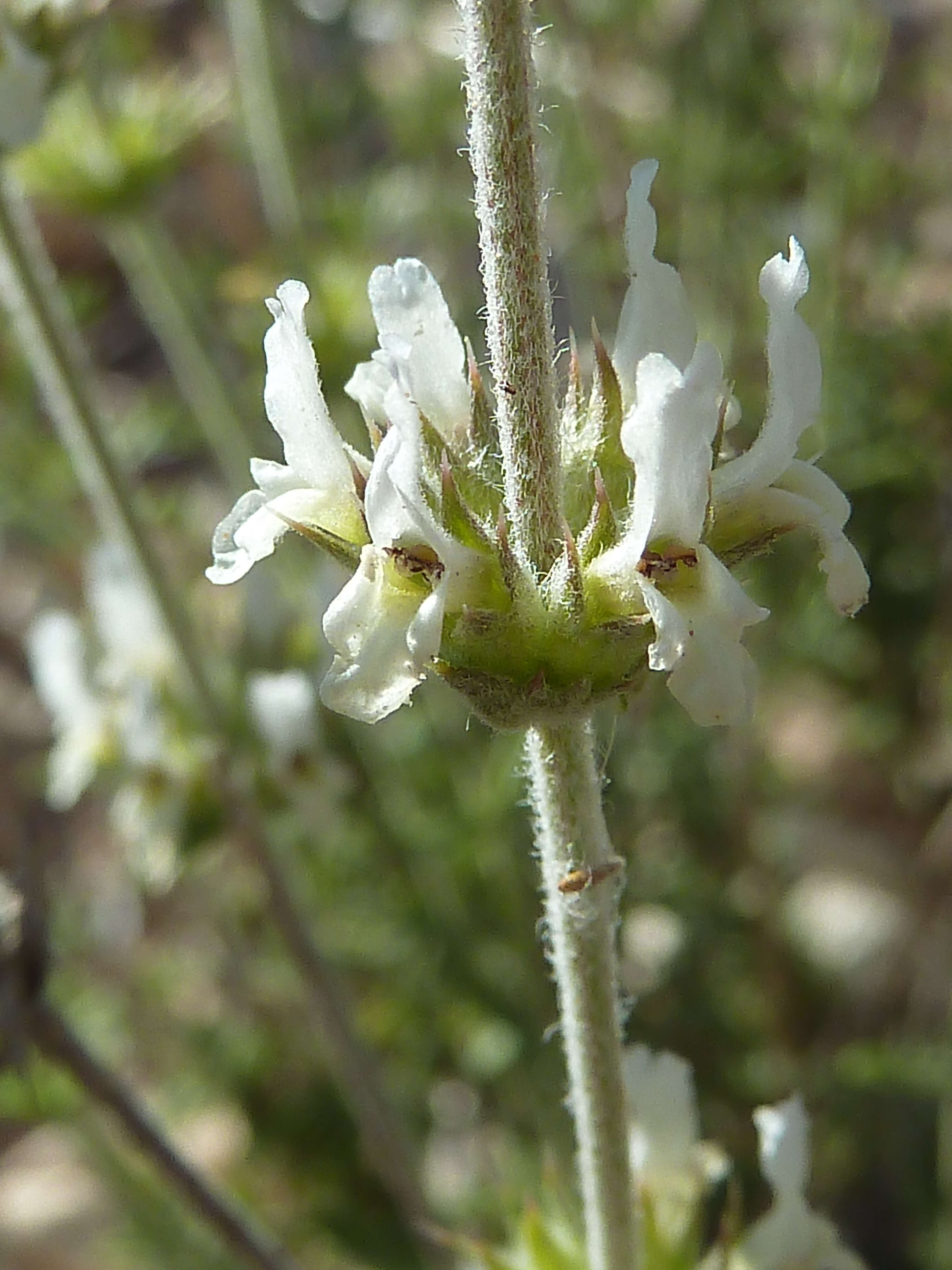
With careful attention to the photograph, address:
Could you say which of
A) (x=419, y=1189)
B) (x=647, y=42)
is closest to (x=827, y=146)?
(x=647, y=42)

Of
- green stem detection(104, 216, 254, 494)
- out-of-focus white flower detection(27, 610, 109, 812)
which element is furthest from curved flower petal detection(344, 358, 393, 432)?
green stem detection(104, 216, 254, 494)

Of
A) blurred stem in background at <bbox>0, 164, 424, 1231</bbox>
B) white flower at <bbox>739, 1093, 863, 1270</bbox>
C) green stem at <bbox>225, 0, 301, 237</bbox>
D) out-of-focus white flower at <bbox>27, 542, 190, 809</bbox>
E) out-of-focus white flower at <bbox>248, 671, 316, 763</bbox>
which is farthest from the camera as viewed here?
green stem at <bbox>225, 0, 301, 237</bbox>

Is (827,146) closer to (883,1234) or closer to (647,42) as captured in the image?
(647,42)

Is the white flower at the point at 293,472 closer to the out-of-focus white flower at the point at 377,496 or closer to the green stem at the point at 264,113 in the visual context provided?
the out-of-focus white flower at the point at 377,496

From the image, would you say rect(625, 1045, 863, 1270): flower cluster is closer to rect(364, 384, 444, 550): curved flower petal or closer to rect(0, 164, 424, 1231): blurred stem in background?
rect(0, 164, 424, 1231): blurred stem in background

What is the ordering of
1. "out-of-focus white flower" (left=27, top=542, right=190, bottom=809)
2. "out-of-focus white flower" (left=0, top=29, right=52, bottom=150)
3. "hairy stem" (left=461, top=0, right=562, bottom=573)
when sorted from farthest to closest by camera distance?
1. "out-of-focus white flower" (left=27, top=542, right=190, bottom=809)
2. "out-of-focus white flower" (left=0, top=29, right=52, bottom=150)
3. "hairy stem" (left=461, top=0, right=562, bottom=573)

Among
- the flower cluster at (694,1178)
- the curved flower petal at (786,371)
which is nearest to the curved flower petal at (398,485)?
the curved flower petal at (786,371)
